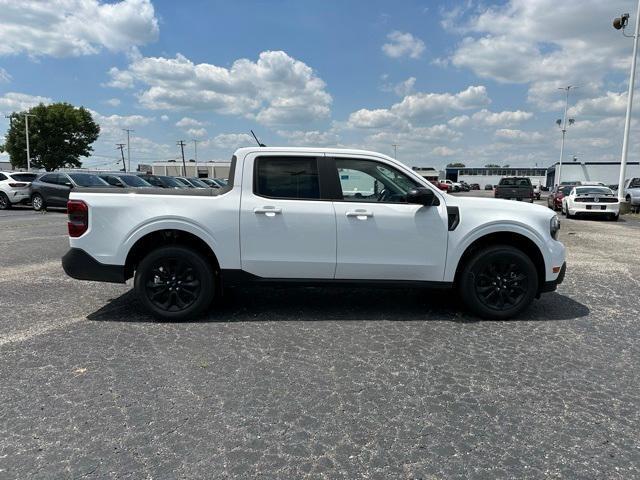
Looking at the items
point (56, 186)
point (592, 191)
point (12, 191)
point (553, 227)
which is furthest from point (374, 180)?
point (12, 191)

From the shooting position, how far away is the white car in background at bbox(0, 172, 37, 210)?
21547mm

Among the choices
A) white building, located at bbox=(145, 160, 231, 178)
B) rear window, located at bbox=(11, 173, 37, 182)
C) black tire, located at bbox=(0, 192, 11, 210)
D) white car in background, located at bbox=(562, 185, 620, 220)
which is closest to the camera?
white car in background, located at bbox=(562, 185, 620, 220)

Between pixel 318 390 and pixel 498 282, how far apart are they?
8.77 ft

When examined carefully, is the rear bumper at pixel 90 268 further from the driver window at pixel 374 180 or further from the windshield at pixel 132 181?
the windshield at pixel 132 181

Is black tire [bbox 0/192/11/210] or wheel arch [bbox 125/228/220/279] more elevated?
wheel arch [bbox 125/228/220/279]

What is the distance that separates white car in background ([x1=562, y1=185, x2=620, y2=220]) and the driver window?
55.6ft

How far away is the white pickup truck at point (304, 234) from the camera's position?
16.4ft

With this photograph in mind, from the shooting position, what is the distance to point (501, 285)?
5.24 meters

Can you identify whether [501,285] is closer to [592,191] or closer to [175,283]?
[175,283]

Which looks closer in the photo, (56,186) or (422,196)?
(422,196)

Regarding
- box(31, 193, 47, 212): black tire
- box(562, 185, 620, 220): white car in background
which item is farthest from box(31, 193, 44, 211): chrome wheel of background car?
box(562, 185, 620, 220): white car in background

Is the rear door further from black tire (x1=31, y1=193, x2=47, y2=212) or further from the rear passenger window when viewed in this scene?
black tire (x1=31, y1=193, x2=47, y2=212)

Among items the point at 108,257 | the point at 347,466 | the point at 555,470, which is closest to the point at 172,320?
the point at 108,257

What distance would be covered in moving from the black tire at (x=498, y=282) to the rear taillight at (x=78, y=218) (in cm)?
406
